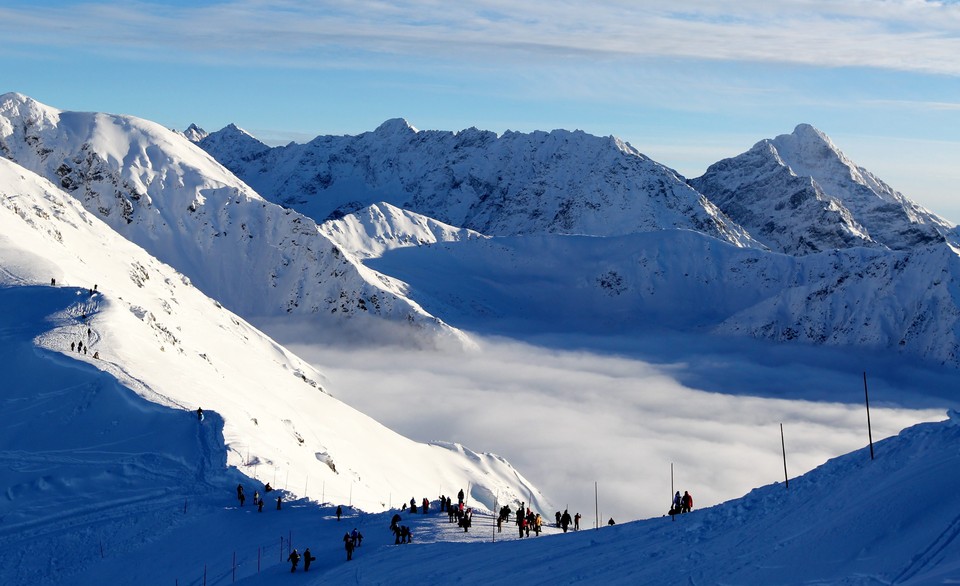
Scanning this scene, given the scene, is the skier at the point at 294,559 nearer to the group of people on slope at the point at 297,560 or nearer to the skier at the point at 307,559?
the group of people on slope at the point at 297,560

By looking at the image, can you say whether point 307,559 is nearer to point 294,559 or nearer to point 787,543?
point 294,559

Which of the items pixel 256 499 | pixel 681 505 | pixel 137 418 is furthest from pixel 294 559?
pixel 137 418

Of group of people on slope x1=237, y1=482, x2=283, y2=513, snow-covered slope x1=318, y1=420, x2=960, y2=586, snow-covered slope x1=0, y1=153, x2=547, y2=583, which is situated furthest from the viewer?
snow-covered slope x1=0, y1=153, x2=547, y2=583

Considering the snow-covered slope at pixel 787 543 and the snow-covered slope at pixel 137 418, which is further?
the snow-covered slope at pixel 137 418

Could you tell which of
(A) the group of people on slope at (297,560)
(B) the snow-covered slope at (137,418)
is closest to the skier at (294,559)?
(A) the group of people on slope at (297,560)

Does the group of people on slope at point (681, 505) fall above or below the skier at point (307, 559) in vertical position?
above

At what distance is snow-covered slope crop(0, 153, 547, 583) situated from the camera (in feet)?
168

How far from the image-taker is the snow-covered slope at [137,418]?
5122 cm

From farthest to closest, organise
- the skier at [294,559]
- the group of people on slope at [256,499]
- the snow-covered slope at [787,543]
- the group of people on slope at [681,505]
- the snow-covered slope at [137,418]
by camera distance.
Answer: the snow-covered slope at [137,418]
the group of people on slope at [256,499]
the group of people on slope at [681,505]
the skier at [294,559]
the snow-covered slope at [787,543]

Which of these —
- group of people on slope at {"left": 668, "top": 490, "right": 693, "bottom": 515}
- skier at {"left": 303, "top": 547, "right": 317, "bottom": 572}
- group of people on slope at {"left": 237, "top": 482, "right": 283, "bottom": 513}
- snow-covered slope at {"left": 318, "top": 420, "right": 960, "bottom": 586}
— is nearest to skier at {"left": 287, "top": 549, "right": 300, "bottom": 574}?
skier at {"left": 303, "top": 547, "right": 317, "bottom": 572}

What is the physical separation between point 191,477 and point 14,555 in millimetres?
10239

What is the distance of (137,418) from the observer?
190 ft

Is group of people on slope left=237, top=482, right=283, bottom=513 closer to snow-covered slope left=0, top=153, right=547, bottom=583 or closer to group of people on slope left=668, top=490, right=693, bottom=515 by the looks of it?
snow-covered slope left=0, top=153, right=547, bottom=583

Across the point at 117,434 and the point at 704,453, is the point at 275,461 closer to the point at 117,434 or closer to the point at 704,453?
the point at 117,434
